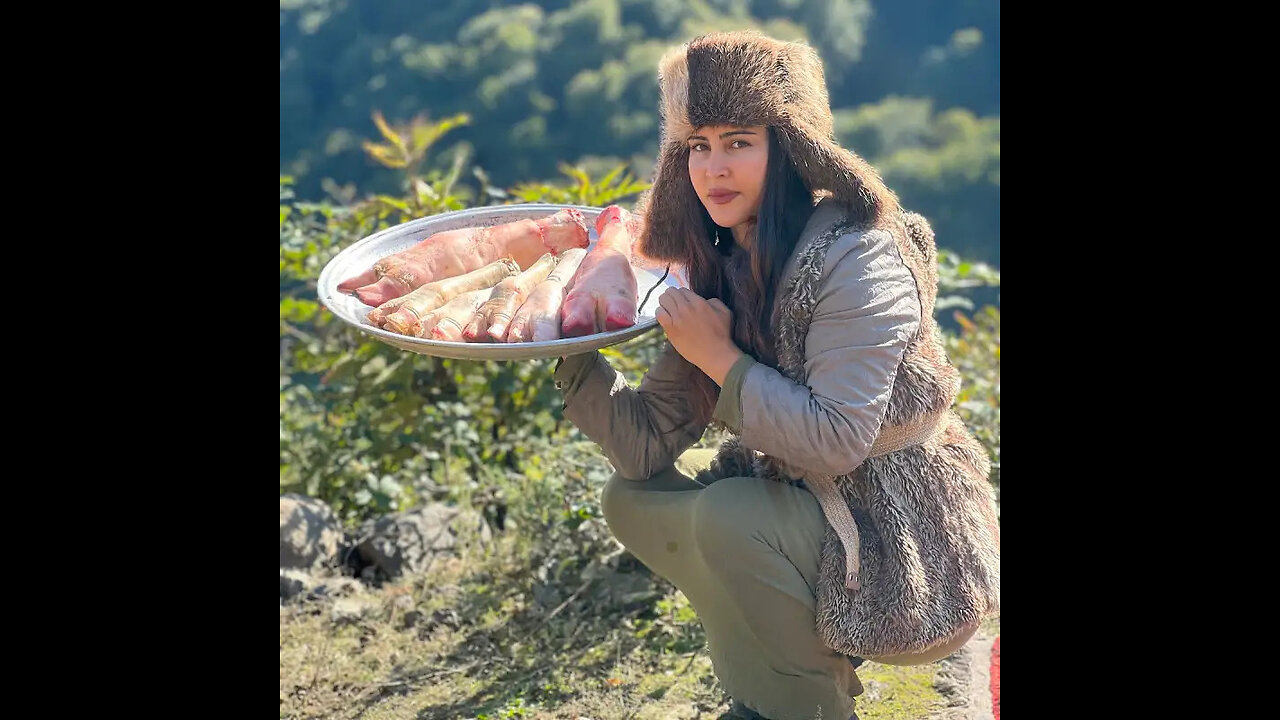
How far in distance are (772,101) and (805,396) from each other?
0.55 metres

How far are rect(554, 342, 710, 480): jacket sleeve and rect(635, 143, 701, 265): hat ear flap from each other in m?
0.22

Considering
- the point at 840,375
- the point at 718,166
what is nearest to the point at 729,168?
the point at 718,166

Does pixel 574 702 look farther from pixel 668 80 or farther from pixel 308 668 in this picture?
pixel 668 80

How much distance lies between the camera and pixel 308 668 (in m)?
3.26

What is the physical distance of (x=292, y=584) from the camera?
3.64 meters

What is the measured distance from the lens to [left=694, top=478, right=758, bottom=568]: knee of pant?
7.54ft

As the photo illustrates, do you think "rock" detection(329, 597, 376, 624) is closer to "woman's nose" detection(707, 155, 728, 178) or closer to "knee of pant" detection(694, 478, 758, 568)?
"knee of pant" detection(694, 478, 758, 568)

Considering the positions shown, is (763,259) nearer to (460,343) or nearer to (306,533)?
(460,343)

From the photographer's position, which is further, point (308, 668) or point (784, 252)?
point (308, 668)

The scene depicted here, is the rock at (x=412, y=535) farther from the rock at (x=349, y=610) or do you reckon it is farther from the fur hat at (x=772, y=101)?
the fur hat at (x=772, y=101)

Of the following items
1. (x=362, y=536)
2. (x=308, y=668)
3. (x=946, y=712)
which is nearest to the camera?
(x=946, y=712)

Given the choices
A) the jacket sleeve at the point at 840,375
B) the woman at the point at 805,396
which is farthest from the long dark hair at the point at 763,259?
the jacket sleeve at the point at 840,375

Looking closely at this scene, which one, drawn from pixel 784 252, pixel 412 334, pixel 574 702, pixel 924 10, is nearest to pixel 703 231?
pixel 784 252

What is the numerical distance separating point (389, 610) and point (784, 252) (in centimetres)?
192
